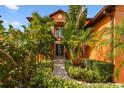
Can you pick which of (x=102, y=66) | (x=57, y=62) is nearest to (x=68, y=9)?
(x=57, y=62)

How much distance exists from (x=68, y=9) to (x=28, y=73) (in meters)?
14.8

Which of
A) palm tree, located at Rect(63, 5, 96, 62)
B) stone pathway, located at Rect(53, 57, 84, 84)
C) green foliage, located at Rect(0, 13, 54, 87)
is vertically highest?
palm tree, located at Rect(63, 5, 96, 62)

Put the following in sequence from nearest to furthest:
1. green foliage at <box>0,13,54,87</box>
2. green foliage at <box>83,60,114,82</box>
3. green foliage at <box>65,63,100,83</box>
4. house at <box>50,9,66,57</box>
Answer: green foliage at <box>0,13,54,87</box>, green foliage at <box>83,60,114,82</box>, green foliage at <box>65,63,100,83</box>, house at <box>50,9,66,57</box>

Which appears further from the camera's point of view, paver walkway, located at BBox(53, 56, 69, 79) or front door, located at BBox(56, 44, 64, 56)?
front door, located at BBox(56, 44, 64, 56)

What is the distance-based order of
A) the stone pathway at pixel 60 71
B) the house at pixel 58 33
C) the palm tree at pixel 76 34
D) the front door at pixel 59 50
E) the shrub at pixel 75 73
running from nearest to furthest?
the shrub at pixel 75 73
the stone pathway at pixel 60 71
the palm tree at pixel 76 34
the house at pixel 58 33
the front door at pixel 59 50

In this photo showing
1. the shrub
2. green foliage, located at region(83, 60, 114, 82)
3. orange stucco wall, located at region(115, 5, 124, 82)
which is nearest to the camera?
orange stucco wall, located at region(115, 5, 124, 82)

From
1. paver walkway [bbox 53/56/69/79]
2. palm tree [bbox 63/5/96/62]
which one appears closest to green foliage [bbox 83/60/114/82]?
paver walkway [bbox 53/56/69/79]

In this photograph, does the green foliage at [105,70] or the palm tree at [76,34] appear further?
the palm tree at [76,34]

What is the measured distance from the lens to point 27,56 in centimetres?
554

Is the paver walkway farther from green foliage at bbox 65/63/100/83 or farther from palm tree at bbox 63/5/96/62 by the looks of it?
palm tree at bbox 63/5/96/62

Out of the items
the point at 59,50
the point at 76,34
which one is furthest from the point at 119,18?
the point at 59,50

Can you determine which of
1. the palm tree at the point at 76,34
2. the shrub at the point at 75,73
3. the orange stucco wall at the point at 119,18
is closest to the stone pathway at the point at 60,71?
the shrub at the point at 75,73

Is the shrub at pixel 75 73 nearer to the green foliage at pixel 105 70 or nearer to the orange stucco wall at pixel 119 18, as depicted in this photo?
the green foliage at pixel 105 70
